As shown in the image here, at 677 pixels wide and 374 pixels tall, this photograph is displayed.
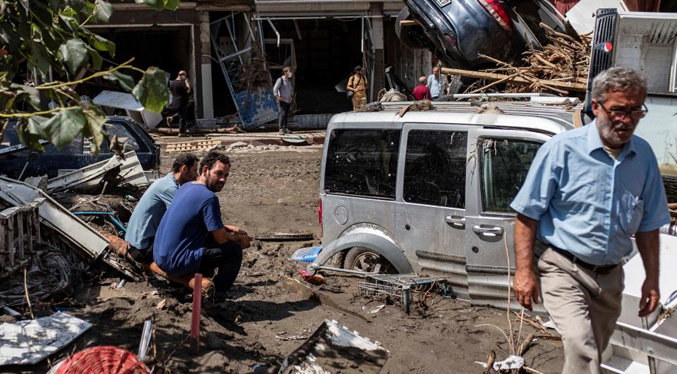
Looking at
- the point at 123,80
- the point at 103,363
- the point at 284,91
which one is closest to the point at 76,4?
the point at 123,80

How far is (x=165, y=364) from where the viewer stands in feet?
16.5

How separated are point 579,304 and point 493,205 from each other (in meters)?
2.24

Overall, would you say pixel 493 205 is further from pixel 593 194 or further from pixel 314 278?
pixel 593 194

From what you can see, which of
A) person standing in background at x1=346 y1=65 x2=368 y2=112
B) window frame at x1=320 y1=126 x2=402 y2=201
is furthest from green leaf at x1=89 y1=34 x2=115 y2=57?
person standing in background at x1=346 y1=65 x2=368 y2=112

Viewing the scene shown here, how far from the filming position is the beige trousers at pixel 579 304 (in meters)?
3.93

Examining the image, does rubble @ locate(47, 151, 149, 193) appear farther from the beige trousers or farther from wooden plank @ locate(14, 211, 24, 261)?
the beige trousers

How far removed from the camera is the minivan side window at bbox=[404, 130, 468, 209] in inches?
252

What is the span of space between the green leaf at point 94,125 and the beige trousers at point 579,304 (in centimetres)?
231

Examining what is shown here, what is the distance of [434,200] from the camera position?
6535 mm

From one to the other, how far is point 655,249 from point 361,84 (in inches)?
708

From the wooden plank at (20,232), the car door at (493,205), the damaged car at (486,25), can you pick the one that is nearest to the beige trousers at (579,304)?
the car door at (493,205)

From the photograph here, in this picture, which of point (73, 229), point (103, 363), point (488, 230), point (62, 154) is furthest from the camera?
point (62, 154)

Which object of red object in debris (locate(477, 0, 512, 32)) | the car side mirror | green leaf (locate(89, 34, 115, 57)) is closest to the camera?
green leaf (locate(89, 34, 115, 57))

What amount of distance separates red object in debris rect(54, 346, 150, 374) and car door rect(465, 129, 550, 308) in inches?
115
